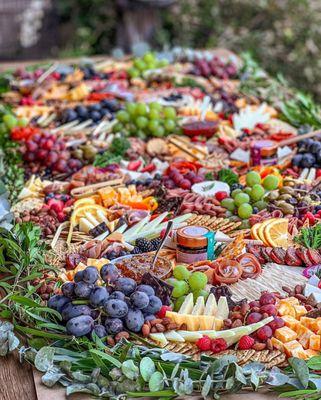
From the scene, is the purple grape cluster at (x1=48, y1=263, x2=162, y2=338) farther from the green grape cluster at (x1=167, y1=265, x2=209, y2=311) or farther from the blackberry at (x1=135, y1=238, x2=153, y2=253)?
the blackberry at (x1=135, y1=238, x2=153, y2=253)

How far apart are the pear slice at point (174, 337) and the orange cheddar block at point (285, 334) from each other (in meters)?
0.31

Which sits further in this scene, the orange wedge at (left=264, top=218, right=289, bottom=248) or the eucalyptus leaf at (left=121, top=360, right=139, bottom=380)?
the orange wedge at (left=264, top=218, right=289, bottom=248)

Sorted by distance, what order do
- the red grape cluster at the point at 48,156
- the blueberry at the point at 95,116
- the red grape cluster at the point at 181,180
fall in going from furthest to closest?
the blueberry at the point at 95,116
the red grape cluster at the point at 48,156
the red grape cluster at the point at 181,180

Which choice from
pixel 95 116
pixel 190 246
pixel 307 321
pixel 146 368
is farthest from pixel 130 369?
pixel 95 116

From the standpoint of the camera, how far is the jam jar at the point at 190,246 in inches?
119

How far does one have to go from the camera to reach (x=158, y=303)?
102 inches

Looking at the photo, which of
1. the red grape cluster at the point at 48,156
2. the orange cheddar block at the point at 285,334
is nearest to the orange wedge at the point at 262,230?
the orange cheddar block at the point at 285,334

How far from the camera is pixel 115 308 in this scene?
2514 millimetres

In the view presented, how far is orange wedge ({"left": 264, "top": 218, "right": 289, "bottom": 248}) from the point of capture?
124 inches

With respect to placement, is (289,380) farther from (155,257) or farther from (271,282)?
(155,257)

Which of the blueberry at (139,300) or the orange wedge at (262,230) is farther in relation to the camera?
the orange wedge at (262,230)

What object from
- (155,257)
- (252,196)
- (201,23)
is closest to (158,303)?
(155,257)

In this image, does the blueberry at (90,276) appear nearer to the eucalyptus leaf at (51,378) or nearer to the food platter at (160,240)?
the food platter at (160,240)

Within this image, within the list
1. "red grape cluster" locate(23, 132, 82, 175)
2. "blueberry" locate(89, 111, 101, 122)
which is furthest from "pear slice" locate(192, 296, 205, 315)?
"blueberry" locate(89, 111, 101, 122)
